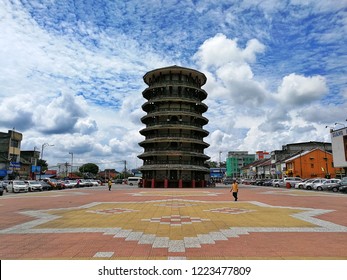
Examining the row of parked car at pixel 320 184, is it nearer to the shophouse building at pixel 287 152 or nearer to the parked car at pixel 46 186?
the shophouse building at pixel 287 152

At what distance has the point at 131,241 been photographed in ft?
26.4

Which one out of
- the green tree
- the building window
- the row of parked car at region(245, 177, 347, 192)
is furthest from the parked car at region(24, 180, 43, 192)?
the green tree

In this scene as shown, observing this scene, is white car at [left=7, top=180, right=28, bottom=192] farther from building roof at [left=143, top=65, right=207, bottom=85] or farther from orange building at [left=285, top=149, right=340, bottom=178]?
orange building at [left=285, top=149, right=340, bottom=178]

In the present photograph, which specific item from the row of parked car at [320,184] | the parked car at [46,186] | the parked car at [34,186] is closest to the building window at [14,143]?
the parked car at [46,186]

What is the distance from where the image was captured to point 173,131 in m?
50.6

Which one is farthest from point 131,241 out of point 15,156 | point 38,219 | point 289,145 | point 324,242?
point 289,145

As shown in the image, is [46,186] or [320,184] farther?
[46,186]

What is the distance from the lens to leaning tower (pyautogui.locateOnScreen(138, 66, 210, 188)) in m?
48.9

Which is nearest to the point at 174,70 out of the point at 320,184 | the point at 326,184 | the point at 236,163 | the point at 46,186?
the point at 46,186

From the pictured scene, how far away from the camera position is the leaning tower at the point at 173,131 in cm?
4888

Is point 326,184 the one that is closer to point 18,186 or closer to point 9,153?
point 18,186

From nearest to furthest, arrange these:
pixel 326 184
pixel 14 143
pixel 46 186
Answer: pixel 326 184 < pixel 46 186 < pixel 14 143

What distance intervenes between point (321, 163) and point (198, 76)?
3584cm
